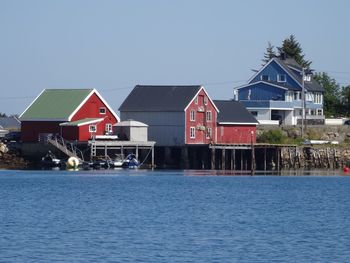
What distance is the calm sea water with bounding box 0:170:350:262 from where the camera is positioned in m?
36.0

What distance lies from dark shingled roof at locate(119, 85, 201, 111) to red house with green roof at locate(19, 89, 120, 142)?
109 inches

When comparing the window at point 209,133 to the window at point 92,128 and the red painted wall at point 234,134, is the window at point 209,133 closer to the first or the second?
Answer: the red painted wall at point 234,134

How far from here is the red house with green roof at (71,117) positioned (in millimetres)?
87500

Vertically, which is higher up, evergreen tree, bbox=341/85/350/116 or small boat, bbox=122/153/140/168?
evergreen tree, bbox=341/85/350/116

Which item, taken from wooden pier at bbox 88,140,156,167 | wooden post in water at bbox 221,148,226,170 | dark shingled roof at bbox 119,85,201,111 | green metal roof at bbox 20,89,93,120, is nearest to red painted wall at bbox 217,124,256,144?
wooden post in water at bbox 221,148,226,170

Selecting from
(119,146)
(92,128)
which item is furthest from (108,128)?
(119,146)

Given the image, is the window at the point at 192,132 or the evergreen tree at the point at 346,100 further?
the evergreen tree at the point at 346,100

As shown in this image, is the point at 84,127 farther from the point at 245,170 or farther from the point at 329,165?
the point at 329,165

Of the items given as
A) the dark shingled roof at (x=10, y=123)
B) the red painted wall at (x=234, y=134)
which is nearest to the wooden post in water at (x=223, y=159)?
the red painted wall at (x=234, y=134)

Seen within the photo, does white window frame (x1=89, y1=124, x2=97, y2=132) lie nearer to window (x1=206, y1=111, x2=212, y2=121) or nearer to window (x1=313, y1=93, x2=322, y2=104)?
window (x1=206, y1=111, x2=212, y2=121)

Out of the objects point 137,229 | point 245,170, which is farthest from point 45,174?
point 137,229

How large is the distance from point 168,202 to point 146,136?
1337 inches

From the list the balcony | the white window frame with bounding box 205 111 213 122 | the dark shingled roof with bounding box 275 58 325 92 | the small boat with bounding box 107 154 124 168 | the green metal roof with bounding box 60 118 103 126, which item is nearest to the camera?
the green metal roof with bounding box 60 118 103 126

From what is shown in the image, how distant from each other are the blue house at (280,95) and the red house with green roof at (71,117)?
18.9 metres
